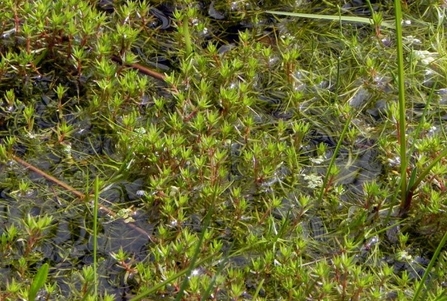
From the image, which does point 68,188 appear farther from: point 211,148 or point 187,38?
point 187,38

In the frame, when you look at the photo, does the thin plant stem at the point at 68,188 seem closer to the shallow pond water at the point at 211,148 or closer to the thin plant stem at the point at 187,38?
the shallow pond water at the point at 211,148

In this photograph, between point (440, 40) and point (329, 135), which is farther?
point (440, 40)

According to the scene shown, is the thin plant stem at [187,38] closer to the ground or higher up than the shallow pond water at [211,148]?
higher up

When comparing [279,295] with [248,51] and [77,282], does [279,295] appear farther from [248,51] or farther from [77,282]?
[248,51]

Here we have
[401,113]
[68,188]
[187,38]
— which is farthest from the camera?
[187,38]

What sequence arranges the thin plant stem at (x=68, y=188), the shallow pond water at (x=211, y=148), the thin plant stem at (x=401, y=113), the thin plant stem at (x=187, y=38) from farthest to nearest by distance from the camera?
the thin plant stem at (x=187, y=38) → the thin plant stem at (x=68, y=188) → the shallow pond water at (x=211, y=148) → the thin plant stem at (x=401, y=113)

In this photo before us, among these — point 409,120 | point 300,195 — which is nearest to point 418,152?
point 409,120

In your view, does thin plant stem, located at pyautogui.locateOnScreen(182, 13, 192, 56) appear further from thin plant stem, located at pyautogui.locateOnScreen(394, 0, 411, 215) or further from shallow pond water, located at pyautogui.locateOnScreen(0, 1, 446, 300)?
thin plant stem, located at pyautogui.locateOnScreen(394, 0, 411, 215)

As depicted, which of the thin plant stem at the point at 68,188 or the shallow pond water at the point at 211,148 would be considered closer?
the shallow pond water at the point at 211,148

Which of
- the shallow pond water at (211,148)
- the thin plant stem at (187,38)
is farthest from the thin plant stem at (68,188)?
the thin plant stem at (187,38)

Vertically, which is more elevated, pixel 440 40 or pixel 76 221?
pixel 440 40

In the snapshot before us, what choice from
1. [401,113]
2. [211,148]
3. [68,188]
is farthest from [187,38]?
[401,113]
